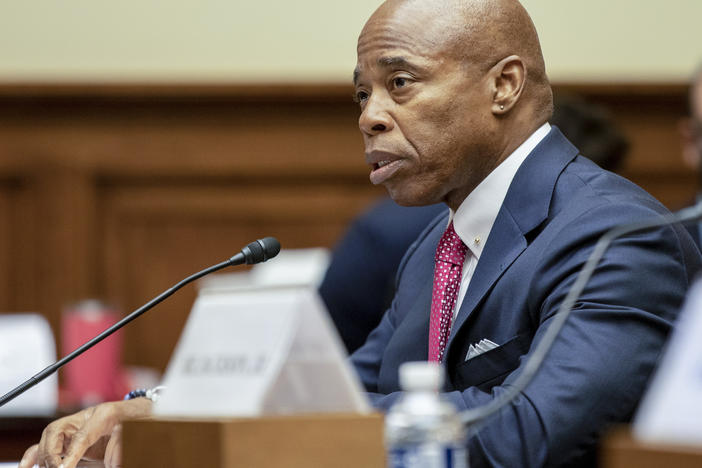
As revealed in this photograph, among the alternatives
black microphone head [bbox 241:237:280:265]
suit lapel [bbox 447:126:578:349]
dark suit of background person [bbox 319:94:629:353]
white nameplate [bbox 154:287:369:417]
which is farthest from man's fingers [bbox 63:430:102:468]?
dark suit of background person [bbox 319:94:629:353]

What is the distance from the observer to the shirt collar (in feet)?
6.77

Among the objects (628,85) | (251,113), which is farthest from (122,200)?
(628,85)

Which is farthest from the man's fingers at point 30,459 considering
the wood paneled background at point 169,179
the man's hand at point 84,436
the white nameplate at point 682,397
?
the wood paneled background at point 169,179

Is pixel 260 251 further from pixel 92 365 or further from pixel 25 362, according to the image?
pixel 92 365

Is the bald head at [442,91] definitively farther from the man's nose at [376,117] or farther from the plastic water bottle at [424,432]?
the plastic water bottle at [424,432]

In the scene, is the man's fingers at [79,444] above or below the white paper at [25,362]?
above

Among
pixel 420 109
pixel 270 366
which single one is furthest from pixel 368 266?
pixel 270 366

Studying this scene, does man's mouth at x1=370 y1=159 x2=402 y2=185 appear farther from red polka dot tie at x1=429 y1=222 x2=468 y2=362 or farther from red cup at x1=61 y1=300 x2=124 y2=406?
red cup at x1=61 y1=300 x2=124 y2=406

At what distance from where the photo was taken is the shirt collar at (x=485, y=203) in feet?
6.77

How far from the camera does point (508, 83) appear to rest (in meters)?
2.10

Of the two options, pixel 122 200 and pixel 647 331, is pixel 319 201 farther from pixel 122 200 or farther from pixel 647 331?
pixel 647 331

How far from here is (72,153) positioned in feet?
14.9

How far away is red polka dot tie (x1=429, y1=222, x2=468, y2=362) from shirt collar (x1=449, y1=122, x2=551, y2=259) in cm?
3

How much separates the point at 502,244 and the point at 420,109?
30 centimetres
